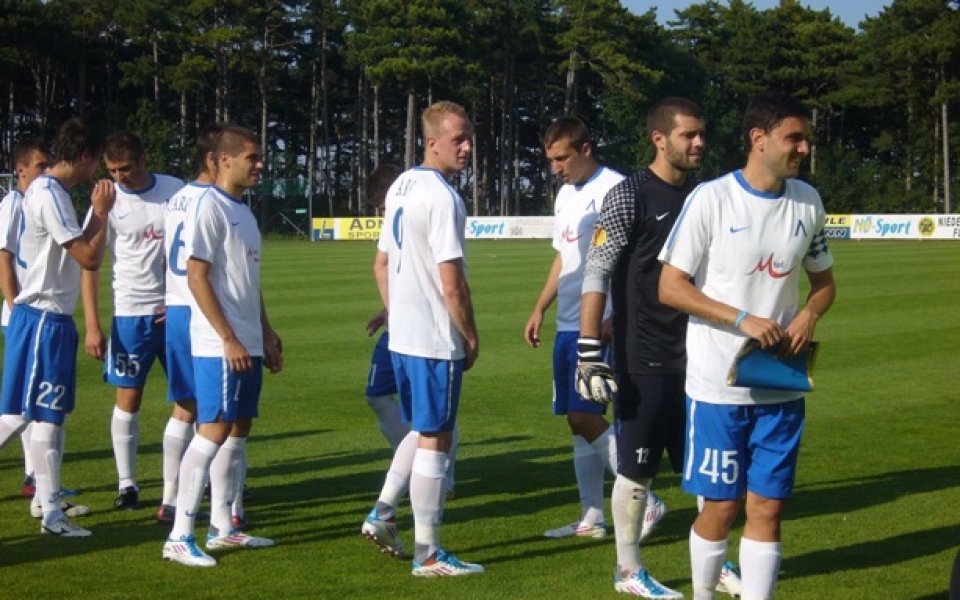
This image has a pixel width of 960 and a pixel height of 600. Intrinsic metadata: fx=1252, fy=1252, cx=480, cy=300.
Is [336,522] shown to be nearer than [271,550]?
No

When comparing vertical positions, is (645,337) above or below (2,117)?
below

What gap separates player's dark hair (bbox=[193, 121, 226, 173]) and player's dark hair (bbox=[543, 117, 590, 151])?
72.7 inches

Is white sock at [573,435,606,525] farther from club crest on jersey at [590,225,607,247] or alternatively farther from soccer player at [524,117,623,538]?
club crest on jersey at [590,225,607,247]

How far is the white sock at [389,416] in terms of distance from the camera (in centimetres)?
828

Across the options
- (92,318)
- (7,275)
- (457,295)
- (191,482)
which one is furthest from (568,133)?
(7,275)

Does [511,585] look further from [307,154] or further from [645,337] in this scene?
[307,154]

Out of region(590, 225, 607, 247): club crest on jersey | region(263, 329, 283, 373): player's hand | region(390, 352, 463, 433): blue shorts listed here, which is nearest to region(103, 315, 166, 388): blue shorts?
region(263, 329, 283, 373): player's hand

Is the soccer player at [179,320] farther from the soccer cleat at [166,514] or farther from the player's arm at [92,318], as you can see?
the player's arm at [92,318]

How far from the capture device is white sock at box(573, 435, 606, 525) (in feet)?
23.3

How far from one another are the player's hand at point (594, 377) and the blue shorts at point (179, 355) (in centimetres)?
259

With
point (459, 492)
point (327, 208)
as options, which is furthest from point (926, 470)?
point (327, 208)

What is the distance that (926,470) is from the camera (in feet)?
28.9

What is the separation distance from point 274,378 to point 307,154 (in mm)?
79241

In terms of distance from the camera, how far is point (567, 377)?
23.2 ft
